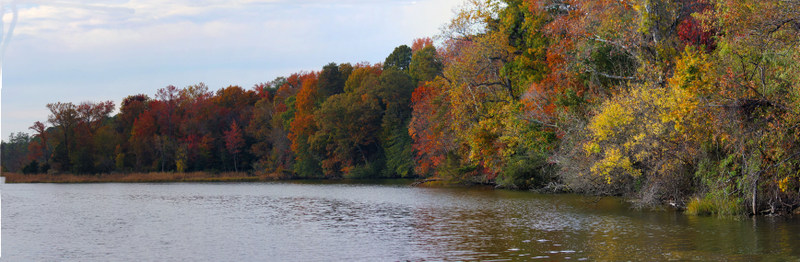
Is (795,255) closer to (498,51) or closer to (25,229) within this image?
(25,229)

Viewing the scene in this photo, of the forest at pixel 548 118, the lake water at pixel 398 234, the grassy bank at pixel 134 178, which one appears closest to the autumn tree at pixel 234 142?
the forest at pixel 548 118

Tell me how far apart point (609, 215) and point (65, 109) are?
7384cm

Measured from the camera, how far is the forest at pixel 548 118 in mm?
18719

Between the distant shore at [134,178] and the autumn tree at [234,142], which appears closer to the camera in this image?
the distant shore at [134,178]

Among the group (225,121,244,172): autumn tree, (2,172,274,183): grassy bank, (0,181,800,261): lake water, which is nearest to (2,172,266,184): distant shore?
(2,172,274,183): grassy bank

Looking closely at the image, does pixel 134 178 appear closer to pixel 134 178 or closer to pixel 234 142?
pixel 134 178

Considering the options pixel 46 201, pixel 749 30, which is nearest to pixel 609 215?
pixel 749 30

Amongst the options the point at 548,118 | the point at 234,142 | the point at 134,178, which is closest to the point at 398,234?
the point at 548,118

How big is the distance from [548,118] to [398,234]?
45.3ft

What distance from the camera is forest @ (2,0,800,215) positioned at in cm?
1872

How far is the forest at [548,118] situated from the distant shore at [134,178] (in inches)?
139

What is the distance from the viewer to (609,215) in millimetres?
23781

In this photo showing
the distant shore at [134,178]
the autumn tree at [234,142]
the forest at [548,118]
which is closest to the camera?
the forest at [548,118]

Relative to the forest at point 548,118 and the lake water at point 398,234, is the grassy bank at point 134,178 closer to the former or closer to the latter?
the forest at point 548,118
